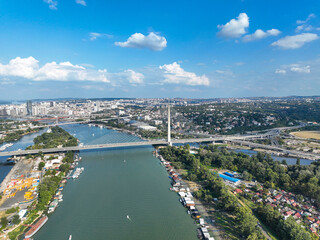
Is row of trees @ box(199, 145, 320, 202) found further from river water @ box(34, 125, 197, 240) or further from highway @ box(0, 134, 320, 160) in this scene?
highway @ box(0, 134, 320, 160)

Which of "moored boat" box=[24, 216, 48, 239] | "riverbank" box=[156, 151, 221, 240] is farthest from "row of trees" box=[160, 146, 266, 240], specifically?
"moored boat" box=[24, 216, 48, 239]

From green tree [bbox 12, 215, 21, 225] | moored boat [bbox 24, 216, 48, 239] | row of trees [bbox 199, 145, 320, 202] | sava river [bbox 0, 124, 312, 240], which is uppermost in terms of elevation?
row of trees [bbox 199, 145, 320, 202]

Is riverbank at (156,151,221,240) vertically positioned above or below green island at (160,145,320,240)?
below

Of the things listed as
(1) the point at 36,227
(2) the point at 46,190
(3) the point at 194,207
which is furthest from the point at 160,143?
(1) the point at 36,227

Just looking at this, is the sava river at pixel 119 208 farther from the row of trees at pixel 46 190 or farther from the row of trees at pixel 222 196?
the row of trees at pixel 222 196

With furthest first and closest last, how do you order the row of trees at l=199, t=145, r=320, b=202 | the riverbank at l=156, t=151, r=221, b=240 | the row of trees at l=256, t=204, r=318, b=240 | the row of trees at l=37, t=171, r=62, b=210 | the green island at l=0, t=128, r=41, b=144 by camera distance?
the green island at l=0, t=128, r=41, b=144, the row of trees at l=199, t=145, r=320, b=202, the row of trees at l=37, t=171, r=62, b=210, the riverbank at l=156, t=151, r=221, b=240, the row of trees at l=256, t=204, r=318, b=240

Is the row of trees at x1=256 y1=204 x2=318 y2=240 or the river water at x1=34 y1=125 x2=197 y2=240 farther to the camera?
the river water at x1=34 y1=125 x2=197 y2=240

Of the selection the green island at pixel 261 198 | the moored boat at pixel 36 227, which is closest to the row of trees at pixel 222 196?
the green island at pixel 261 198

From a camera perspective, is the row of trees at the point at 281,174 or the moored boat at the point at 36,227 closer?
the moored boat at the point at 36,227
